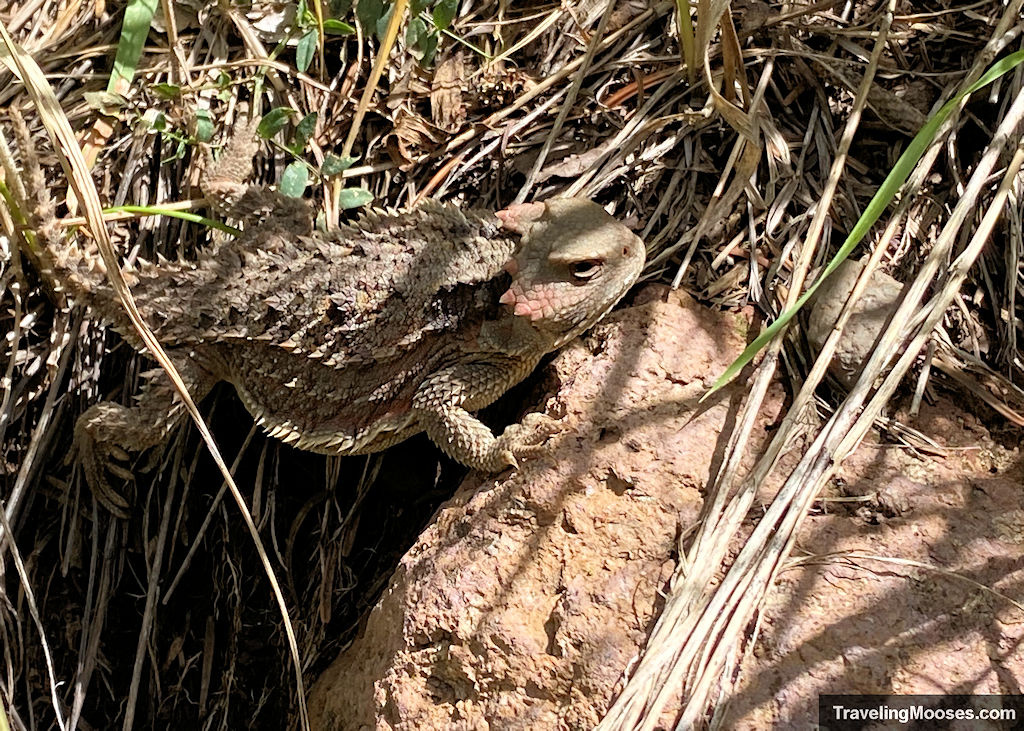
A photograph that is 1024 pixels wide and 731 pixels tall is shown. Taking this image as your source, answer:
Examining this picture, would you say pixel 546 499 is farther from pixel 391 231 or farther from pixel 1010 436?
pixel 1010 436

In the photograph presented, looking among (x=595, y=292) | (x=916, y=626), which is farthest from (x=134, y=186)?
(x=916, y=626)

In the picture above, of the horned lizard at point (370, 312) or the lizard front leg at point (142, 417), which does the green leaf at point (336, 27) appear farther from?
the lizard front leg at point (142, 417)

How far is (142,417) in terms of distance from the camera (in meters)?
2.79

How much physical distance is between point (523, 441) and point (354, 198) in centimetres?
106

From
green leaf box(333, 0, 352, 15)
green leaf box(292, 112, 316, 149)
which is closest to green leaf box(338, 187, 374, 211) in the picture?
green leaf box(292, 112, 316, 149)

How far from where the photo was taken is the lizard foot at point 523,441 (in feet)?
7.75

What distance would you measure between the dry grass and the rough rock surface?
0.32 m

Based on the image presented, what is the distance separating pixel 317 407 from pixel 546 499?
0.92 metres

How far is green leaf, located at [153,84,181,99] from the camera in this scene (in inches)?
114

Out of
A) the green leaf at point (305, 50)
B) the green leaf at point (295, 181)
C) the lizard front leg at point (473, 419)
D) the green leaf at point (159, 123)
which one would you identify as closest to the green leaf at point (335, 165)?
the green leaf at point (295, 181)

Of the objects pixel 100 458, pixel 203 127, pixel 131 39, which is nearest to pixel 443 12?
pixel 203 127

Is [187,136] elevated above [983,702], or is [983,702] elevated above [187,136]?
[187,136]

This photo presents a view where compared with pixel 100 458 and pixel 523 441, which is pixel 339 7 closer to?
pixel 523 441

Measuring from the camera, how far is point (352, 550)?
9.72ft
